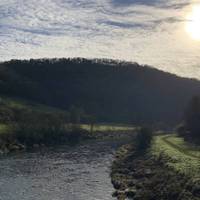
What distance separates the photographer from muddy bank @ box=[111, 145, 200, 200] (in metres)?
94.0

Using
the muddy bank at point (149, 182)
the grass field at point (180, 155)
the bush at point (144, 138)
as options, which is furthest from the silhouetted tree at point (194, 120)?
the muddy bank at point (149, 182)

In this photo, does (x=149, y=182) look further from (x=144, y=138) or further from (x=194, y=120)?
(x=194, y=120)

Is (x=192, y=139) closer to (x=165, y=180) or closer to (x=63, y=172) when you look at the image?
(x=63, y=172)

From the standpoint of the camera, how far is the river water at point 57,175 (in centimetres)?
10456

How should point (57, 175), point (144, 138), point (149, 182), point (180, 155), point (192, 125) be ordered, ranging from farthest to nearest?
point (192, 125)
point (144, 138)
point (180, 155)
point (57, 175)
point (149, 182)

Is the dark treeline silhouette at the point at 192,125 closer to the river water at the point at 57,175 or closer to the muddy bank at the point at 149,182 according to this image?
the muddy bank at the point at 149,182

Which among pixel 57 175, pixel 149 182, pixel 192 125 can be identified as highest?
pixel 192 125

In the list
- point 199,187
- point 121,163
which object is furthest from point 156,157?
point 199,187

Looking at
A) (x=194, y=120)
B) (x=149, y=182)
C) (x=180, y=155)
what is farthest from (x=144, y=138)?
(x=149, y=182)

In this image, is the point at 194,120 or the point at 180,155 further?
the point at 194,120

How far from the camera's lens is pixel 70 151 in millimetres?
174875

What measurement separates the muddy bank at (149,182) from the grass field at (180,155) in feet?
5.90

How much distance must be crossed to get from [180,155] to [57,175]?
3152cm

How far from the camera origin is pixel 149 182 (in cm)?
10881
